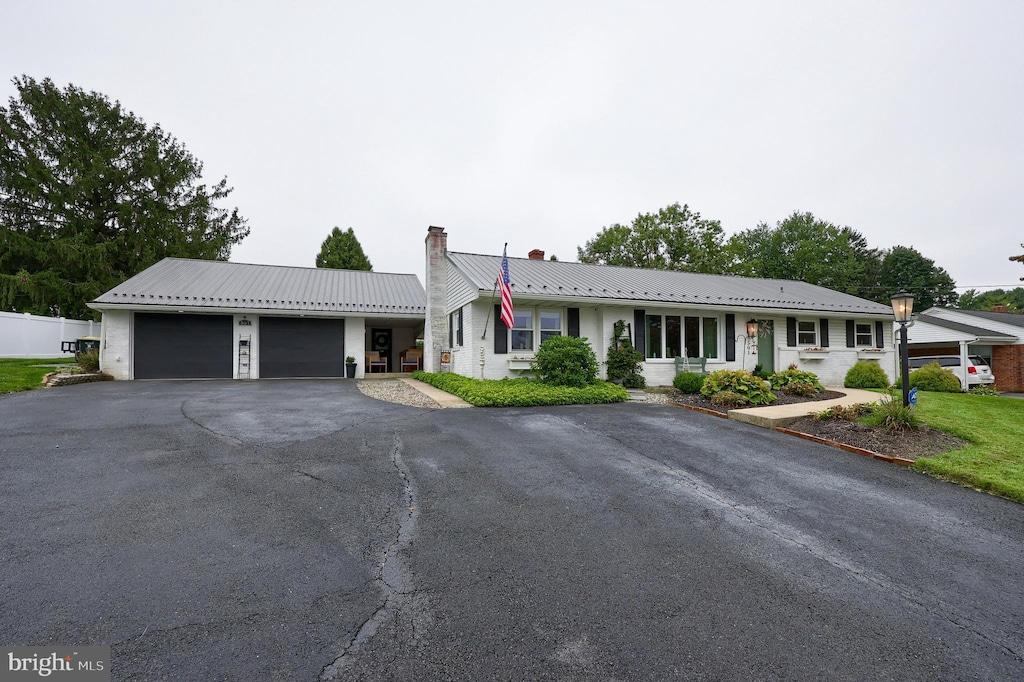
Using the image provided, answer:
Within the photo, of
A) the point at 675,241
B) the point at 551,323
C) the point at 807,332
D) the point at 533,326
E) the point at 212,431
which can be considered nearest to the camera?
the point at 212,431

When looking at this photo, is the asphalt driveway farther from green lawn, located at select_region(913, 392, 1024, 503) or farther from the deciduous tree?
the deciduous tree

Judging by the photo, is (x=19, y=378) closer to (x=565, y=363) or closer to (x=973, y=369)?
(x=565, y=363)

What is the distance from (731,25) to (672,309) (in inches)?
289

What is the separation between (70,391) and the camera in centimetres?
1073

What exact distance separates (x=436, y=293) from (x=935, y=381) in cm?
1684

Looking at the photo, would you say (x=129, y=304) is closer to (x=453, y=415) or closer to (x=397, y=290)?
(x=397, y=290)

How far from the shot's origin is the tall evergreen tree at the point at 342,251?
108ft

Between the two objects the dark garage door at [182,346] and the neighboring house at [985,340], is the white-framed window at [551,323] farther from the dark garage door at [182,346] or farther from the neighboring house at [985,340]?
the neighboring house at [985,340]

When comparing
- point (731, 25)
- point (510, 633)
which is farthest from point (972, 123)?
point (510, 633)

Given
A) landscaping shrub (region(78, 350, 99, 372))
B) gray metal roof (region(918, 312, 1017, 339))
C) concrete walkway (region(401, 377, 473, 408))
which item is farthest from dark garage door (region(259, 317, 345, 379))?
gray metal roof (region(918, 312, 1017, 339))

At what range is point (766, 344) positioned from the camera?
50.4ft

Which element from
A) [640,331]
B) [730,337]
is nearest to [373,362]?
[640,331]

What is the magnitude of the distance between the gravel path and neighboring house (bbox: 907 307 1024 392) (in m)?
23.8

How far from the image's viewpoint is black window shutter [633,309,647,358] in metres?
13.4
